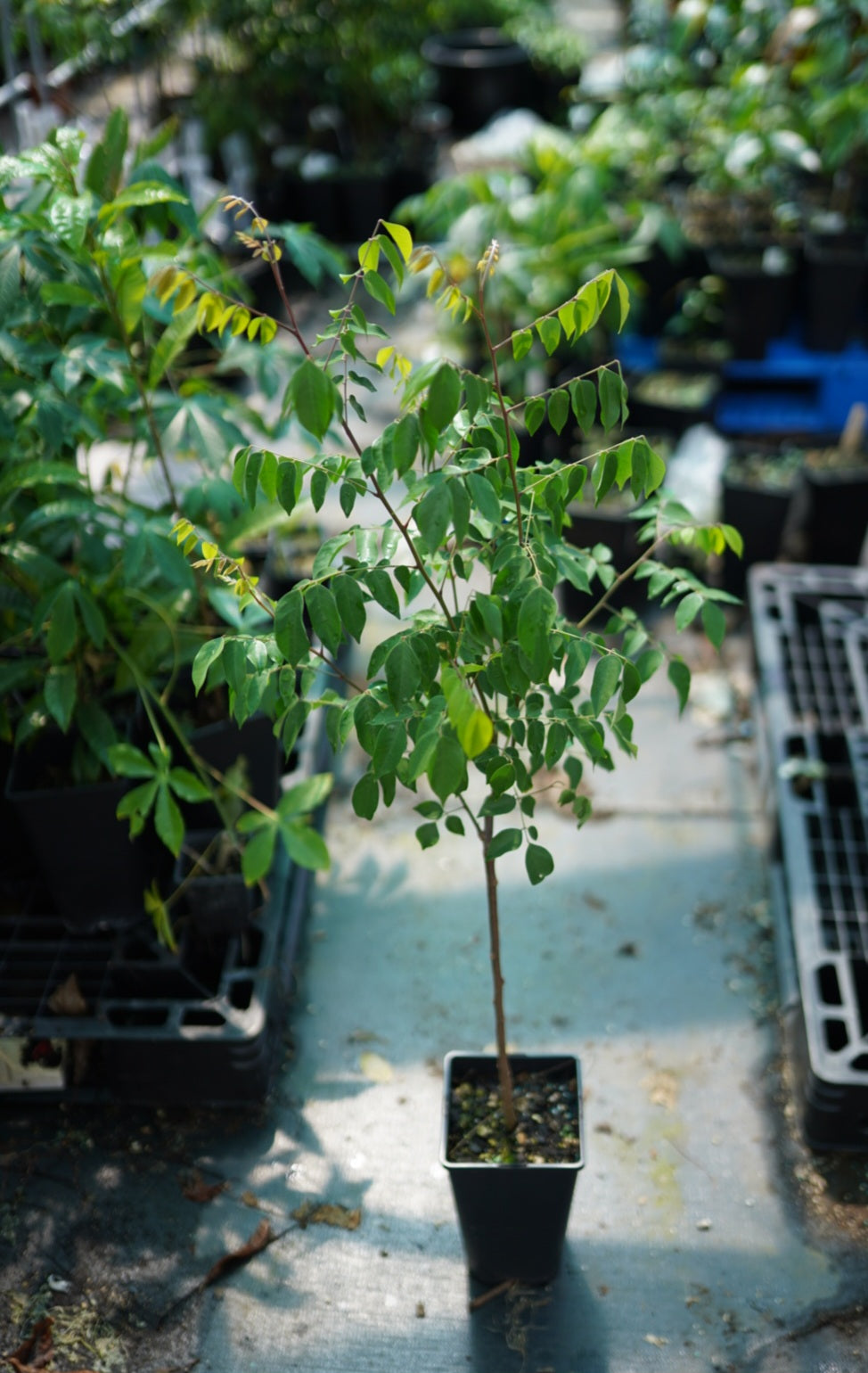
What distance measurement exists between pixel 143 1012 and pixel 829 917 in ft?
4.59

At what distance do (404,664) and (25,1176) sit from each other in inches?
55.7

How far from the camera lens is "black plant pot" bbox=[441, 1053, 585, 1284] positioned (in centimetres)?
175

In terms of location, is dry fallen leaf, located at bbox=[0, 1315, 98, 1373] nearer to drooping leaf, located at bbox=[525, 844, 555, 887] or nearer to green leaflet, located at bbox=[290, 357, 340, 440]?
drooping leaf, located at bbox=[525, 844, 555, 887]

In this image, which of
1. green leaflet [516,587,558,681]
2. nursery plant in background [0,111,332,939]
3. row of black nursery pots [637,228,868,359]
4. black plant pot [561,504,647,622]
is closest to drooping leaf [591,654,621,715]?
green leaflet [516,587,558,681]

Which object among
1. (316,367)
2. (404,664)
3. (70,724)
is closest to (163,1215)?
(70,724)

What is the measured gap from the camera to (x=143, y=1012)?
231 centimetres

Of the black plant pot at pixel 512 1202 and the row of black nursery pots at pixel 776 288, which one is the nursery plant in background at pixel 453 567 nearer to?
the black plant pot at pixel 512 1202

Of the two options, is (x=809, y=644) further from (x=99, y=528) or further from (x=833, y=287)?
(x=99, y=528)

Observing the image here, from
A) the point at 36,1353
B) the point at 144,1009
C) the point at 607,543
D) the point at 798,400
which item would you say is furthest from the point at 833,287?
the point at 36,1353

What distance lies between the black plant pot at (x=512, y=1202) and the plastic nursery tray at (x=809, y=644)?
1.21 meters

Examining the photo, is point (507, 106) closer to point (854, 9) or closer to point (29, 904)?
point (854, 9)

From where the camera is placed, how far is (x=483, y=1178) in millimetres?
1760

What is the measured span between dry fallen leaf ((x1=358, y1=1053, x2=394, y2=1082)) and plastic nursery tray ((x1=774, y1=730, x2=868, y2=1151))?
0.78 metres

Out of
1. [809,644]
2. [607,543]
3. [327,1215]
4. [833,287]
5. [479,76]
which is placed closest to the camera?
[327,1215]
